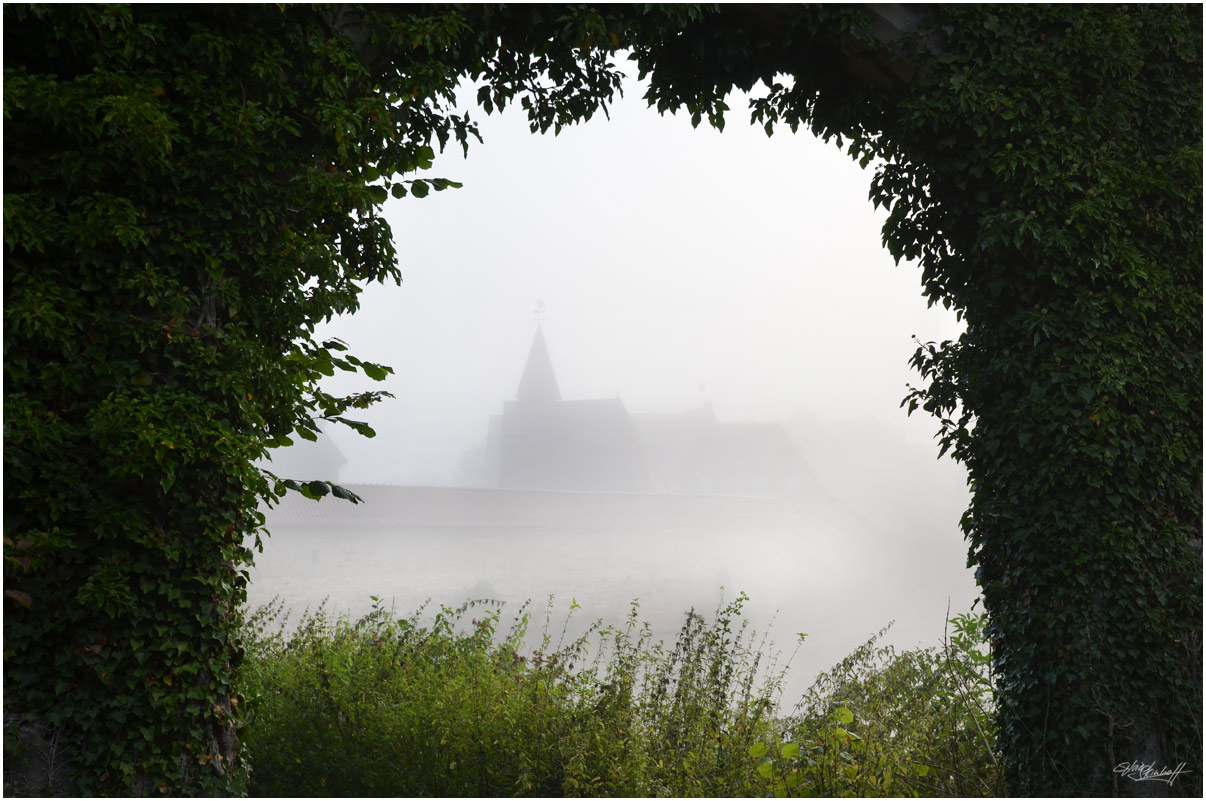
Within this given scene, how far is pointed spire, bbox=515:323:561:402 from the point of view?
3706cm

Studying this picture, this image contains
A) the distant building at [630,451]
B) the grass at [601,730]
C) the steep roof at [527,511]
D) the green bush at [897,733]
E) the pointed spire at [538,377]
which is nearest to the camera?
the green bush at [897,733]

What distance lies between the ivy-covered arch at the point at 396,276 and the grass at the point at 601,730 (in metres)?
0.67

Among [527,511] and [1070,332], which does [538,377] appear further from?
[1070,332]

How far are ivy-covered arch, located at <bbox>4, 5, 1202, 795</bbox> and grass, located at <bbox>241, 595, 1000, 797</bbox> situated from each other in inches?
26.2

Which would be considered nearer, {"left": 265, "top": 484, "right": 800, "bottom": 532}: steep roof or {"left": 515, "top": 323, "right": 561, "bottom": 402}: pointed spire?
{"left": 265, "top": 484, "right": 800, "bottom": 532}: steep roof

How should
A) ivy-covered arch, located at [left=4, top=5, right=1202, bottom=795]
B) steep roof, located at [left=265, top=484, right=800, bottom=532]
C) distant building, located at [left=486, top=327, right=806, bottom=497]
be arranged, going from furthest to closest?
1. distant building, located at [left=486, top=327, right=806, bottom=497]
2. steep roof, located at [left=265, top=484, right=800, bottom=532]
3. ivy-covered arch, located at [left=4, top=5, right=1202, bottom=795]

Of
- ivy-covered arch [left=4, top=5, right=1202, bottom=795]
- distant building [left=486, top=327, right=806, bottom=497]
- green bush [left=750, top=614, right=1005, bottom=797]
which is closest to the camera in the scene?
ivy-covered arch [left=4, top=5, right=1202, bottom=795]

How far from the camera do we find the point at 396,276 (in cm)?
394

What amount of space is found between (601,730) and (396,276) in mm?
2488

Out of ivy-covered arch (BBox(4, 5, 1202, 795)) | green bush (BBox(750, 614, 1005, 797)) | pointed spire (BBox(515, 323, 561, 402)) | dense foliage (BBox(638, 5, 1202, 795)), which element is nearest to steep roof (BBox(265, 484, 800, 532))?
pointed spire (BBox(515, 323, 561, 402))

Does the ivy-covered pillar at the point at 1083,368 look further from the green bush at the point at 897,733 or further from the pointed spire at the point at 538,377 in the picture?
the pointed spire at the point at 538,377

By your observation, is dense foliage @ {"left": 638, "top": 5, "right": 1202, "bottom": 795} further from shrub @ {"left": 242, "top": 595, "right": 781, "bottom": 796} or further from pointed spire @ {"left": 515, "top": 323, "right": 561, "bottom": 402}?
pointed spire @ {"left": 515, "top": 323, "right": 561, "bottom": 402}

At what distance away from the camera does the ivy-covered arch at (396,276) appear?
2.98m

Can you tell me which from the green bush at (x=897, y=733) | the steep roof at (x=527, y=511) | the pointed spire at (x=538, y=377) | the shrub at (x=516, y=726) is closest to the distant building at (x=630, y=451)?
the pointed spire at (x=538, y=377)
